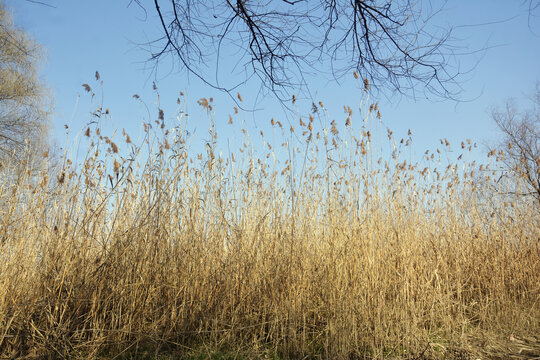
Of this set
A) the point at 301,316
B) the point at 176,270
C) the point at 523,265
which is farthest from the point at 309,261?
the point at 523,265

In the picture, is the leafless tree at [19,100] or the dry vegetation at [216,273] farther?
the leafless tree at [19,100]

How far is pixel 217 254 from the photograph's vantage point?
9.27 ft

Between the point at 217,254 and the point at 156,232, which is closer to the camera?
the point at 156,232

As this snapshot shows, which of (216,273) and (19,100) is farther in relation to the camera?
Answer: (19,100)

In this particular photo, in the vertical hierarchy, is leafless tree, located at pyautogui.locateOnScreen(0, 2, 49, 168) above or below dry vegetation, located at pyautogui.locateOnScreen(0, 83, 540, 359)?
above

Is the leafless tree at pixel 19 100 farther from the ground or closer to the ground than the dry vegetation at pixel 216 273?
farther from the ground

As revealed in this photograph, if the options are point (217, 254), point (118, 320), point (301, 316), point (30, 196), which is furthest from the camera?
point (30, 196)

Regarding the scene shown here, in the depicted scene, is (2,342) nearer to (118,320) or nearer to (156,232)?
(118,320)

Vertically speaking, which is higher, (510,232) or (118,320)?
(510,232)

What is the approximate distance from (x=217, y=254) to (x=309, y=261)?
2.26 feet

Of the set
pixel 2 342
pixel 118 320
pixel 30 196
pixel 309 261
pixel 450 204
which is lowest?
pixel 2 342

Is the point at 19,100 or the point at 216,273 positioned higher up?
the point at 19,100

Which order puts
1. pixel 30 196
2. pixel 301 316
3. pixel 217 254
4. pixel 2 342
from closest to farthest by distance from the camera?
pixel 2 342 < pixel 301 316 < pixel 217 254 < pixel 30 196

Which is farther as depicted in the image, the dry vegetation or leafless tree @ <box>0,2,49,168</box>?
leafless tree @ <box>0,2,49,168</box>
